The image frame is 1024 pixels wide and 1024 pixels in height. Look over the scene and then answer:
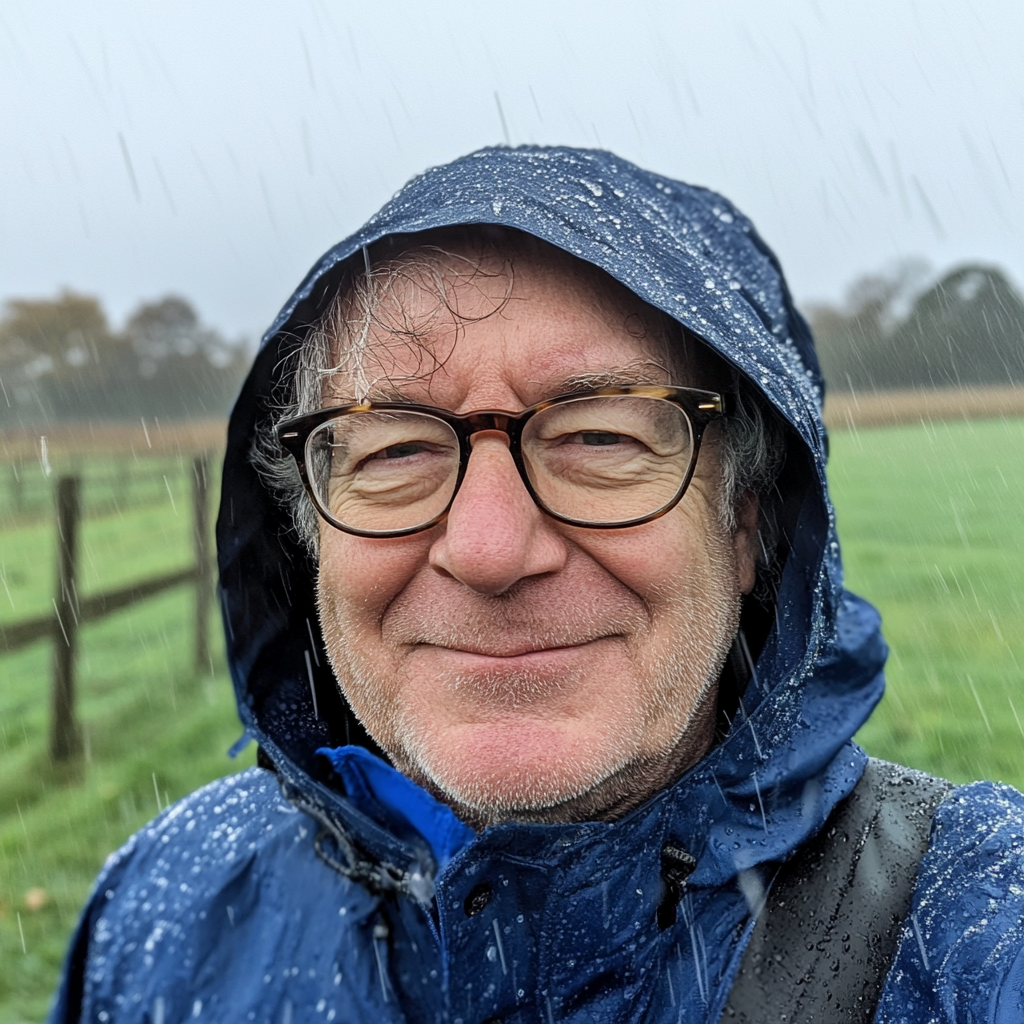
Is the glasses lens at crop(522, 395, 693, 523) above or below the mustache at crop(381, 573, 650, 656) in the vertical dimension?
above

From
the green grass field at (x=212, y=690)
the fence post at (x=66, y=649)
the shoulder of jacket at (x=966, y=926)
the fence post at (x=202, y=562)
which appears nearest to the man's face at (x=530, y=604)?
the shoulder of jacket at (x=966, y=926)

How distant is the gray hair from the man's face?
0.08ft

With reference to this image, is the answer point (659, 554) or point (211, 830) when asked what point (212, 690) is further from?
point (659, 554)

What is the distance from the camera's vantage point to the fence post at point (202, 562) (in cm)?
742

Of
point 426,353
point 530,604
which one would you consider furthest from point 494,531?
point 426,353

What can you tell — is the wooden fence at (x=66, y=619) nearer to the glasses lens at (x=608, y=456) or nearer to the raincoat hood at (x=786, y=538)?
the raincoat hood at (x=786, y=538)

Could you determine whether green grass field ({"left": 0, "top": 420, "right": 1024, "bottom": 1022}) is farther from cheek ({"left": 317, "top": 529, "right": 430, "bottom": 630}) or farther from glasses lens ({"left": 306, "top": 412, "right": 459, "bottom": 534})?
glasses lens ({"left": 306, "top": 412, "right": 459, "bottom": 534})

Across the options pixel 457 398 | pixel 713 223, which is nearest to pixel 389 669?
pixel 457 398

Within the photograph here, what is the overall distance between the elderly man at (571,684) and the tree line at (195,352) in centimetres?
1042

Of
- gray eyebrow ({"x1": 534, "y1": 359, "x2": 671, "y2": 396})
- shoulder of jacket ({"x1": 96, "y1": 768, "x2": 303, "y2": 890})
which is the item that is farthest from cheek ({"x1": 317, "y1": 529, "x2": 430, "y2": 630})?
shoulder of jacket ({"x1": 96, "y1": 768, "x2": 303, "y2": 890})

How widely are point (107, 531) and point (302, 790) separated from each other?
12.6 m

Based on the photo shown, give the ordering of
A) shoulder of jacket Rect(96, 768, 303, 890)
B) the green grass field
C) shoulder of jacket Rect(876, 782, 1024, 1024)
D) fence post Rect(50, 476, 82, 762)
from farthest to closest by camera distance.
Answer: fence post Rect(50, 476, 82, 762) → the green grass field → shoulder of jacket Rect(96, 768, 303, 890) → shoulder of jacket Rect(876, 782, 1024, 1024)

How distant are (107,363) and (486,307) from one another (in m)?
39.3

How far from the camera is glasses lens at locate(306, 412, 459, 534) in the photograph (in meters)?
1.79
